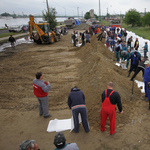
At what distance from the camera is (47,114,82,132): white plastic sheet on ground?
430 cm

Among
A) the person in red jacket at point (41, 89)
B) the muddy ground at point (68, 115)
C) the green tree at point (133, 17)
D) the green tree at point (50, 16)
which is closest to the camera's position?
the muddy ground at point (68, 115)

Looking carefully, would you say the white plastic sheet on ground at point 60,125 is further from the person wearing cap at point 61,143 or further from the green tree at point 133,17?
the green tree at point 133,17

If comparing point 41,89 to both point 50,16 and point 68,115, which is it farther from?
point 50,16

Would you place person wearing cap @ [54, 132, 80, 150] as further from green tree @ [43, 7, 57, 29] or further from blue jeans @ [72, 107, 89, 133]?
green tree @ [43, 7, 57, 29]

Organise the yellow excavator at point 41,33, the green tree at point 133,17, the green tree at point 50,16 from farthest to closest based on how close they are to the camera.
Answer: the green tree at point 133,17 → the green tree at point 50,16 → the yellow excavator at point 41,33

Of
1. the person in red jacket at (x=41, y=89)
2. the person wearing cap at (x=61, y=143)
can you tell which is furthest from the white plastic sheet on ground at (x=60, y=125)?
the person wearing cap at (x=61, y=143)

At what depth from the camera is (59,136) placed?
215 cm

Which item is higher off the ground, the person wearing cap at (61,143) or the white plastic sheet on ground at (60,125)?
the person wearing cap at (61,143)

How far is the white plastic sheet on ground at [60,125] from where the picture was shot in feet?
14.1

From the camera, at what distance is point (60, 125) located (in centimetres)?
448

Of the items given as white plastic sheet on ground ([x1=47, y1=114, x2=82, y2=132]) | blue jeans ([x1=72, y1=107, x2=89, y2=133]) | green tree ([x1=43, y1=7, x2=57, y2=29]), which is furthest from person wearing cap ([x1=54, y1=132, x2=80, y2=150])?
green tree ([x1=43, y1=7, x2=57, y2=29])

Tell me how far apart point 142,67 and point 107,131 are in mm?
4328

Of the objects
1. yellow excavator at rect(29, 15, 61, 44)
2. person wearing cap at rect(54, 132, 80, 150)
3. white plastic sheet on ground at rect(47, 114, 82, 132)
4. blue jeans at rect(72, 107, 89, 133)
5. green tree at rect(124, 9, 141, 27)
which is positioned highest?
green tree at rect(124, 9, 141, 27)

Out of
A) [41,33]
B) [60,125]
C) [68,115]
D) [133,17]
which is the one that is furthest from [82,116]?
[133,17]
